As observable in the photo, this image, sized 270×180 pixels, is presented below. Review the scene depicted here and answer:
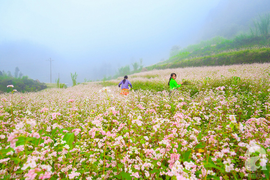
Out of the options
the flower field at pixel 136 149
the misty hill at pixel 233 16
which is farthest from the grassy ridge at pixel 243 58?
the misty hill at pixel 233 16

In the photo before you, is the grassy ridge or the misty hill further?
the misty hill

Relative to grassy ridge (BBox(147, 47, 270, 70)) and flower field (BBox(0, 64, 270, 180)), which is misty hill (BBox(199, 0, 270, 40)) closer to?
grassy ridge (BBox(147, 47, 270, 70))

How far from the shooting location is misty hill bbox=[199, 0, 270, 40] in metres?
73.2

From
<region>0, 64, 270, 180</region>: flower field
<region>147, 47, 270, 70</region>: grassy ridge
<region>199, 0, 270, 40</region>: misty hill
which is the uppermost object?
<region>199, 0, 270, 40</region>: misty hill

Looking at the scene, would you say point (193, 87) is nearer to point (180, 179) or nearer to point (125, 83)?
point (125, 83)

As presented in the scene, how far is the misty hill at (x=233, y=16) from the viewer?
7325 cm

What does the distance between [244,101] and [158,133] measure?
16.2ft

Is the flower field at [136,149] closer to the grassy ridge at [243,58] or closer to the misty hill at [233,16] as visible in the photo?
the grassy ridge at [243,58]

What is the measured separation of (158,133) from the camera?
3.22 m

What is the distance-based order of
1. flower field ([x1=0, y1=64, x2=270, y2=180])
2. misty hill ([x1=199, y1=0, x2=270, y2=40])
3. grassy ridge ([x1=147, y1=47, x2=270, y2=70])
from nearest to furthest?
1. flower field ([x1=0, y1=64, x2=270, y2=180])
2. grassy ridge ([x1=147, y1=47, x2=270, y2=70])
3. misty hill ([x1=199, y1=0, x2=270, y2=40])

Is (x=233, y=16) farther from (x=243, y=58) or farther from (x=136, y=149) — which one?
(x=136, y=149)

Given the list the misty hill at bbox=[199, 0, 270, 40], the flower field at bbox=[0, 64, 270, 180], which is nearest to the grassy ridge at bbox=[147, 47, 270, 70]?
the flower field at bbox=[0, 64, 270, 180]

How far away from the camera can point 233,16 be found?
9362cm

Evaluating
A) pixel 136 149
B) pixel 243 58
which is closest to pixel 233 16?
pixel 243 58
